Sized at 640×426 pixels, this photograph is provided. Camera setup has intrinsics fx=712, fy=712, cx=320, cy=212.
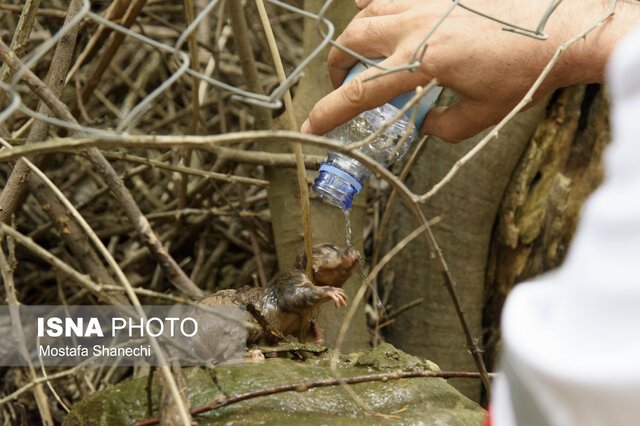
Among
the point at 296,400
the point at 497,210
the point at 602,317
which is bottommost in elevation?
the point at 296,400

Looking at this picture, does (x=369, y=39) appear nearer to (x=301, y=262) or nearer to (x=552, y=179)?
(x=301, y=262)

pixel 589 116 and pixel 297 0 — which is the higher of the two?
pixel 297 0

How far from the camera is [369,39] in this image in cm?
207

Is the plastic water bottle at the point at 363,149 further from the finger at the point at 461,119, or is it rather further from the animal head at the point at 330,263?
the animal head at the point at 330,263

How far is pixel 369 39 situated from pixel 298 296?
2.66 feet

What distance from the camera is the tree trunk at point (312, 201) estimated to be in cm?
282

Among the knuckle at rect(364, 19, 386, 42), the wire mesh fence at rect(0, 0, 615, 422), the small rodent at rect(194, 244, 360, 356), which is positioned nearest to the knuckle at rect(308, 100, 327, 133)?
the wire mesh fence at rect(0, 0, 615, 422)

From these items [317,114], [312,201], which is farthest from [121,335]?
[317,114]

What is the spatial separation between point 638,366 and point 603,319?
0.18 feet

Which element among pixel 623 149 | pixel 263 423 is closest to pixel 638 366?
pixel 623 149

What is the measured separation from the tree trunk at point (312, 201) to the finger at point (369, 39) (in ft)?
2.16

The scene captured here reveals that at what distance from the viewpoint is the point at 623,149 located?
69cm

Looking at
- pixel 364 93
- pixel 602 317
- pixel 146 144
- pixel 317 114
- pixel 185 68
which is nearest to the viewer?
pixel 602 317

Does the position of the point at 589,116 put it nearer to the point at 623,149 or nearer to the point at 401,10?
the point at 401,10
